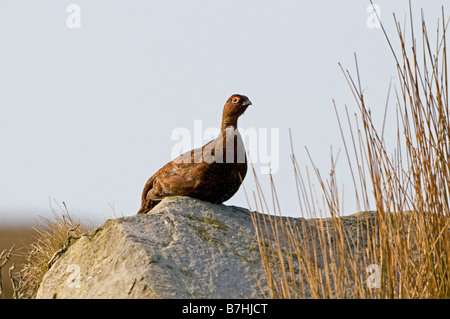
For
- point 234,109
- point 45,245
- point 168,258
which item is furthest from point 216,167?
point 45,245

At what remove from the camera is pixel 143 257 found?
3523 millimetres

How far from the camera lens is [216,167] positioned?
412cm

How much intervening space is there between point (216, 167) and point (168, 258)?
2.60ft

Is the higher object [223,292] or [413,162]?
[413,162]

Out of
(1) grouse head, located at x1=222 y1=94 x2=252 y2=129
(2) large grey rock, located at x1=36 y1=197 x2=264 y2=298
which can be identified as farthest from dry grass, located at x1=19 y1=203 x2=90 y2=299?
(1) grouse head, located at x1=222 y1=94 x2=252 y2=129

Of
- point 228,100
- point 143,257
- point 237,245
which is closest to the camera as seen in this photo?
point 143,257

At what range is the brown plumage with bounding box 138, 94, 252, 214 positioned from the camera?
4.14m

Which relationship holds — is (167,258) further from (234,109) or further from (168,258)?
(234,109)

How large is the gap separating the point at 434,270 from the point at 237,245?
1.19 metres

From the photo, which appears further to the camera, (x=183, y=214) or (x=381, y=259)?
(x=183, y=214)

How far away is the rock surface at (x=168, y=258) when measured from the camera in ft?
11.2

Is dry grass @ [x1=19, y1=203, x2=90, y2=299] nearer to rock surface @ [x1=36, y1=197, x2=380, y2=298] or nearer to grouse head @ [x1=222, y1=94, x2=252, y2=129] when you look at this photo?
rock surface @ [x1=36, y1=197, x2=380, y2=298]

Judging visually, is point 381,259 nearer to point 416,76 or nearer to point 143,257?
point 416,76
